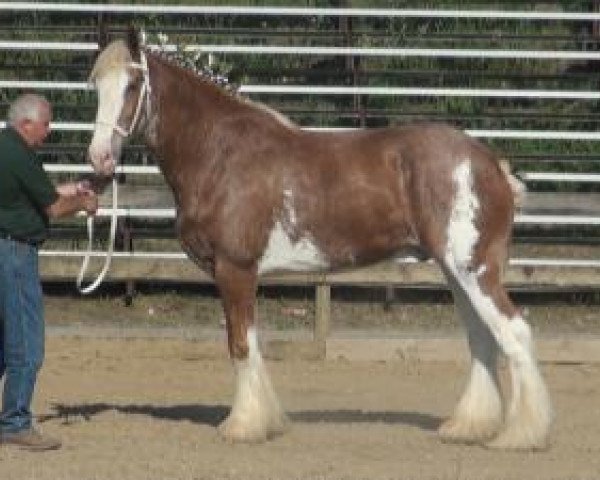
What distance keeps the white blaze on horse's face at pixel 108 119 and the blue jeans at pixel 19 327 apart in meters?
0.62

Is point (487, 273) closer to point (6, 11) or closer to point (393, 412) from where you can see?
point (393, 412)

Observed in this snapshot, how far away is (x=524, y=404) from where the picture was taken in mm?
8367

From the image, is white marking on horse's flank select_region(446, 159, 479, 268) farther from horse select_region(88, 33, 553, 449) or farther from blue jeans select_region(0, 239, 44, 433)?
blue jeans select_region(0, 239, 44, 433)

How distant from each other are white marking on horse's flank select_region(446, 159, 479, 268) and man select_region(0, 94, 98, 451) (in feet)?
6.09

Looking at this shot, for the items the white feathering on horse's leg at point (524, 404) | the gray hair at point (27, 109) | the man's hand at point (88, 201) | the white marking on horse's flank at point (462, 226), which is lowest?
the white feathering on horse's leg at point (524, 404)

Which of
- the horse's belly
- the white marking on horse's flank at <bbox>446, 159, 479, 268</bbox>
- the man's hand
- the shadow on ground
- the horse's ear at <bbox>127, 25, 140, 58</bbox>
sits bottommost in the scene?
the shadow on ground

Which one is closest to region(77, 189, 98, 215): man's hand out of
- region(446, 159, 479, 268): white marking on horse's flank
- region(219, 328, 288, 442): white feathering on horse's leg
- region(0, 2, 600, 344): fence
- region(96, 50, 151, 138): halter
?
region(96, 50, 151, 138): halter

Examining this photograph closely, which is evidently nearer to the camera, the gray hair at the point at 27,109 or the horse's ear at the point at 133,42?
the gray hair at the point at 27,109

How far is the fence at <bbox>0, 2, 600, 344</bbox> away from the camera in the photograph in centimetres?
1218

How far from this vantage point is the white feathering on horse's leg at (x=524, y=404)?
8.33m

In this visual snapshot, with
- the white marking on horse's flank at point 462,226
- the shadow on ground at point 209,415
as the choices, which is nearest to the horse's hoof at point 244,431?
the shadow on ground at point 209,415

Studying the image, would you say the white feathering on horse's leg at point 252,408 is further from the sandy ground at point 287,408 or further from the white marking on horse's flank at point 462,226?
the white marking on horse's flank at point 462,226

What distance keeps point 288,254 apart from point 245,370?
66 centimetres

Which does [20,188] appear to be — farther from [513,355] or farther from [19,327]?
[513,355]
